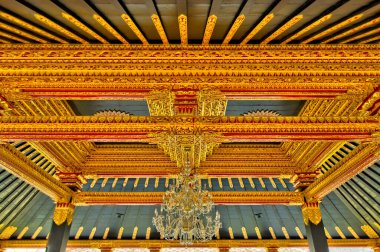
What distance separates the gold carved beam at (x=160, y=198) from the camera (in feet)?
31.0

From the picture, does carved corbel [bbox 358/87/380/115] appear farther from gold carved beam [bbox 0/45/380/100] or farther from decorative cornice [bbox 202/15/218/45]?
decorative cornice [bbox 202/15/218/45]

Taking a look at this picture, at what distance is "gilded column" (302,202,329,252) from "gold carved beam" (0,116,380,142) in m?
4.38

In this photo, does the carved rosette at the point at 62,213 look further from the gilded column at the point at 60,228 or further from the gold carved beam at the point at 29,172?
the gold carved beam at the point at 29,172

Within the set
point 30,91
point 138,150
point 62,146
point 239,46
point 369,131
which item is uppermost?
point 138,150

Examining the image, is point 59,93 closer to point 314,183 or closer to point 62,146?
point 62,146

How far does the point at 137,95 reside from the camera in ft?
17.8

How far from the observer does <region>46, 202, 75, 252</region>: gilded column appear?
847cm

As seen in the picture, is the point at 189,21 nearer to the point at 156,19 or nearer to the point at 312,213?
the point at 156,19

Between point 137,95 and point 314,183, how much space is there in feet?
21.1

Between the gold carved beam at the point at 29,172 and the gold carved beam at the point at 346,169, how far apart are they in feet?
26.3

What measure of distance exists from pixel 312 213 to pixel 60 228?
26.7ft

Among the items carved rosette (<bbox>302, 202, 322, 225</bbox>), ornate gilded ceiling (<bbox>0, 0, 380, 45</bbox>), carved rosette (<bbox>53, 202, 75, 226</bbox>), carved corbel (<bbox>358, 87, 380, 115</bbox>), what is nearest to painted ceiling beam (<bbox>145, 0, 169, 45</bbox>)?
ornate gilded ceiling (<bbox>0, 0, 380, 45</bbox>)

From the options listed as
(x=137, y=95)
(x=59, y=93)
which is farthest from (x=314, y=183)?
(x=59, y=93)

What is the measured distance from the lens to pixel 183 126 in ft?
17.3
